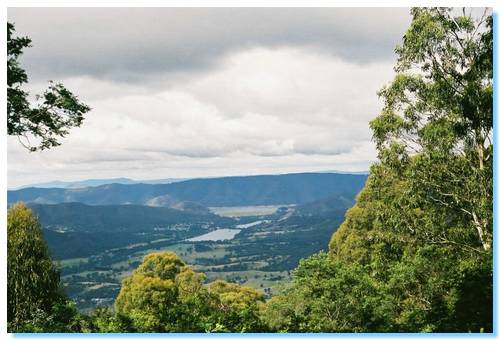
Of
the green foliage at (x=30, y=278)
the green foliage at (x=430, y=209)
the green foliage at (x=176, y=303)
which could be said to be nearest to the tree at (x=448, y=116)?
the green foliage at (x=430, y=209)

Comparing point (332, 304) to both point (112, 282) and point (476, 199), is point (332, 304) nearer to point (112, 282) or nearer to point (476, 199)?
point (476, 199)

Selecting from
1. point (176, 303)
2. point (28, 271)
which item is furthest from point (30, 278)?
point (176, 303)

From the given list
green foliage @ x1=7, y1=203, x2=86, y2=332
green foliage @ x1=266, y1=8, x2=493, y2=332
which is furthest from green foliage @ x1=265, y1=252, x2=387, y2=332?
green foliage @ x1=7, y1=203, x2=86, y2=332

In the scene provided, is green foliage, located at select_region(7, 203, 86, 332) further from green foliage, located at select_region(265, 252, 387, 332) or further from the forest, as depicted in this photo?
green foliage, located at select_region(265, 252, 387, 332)

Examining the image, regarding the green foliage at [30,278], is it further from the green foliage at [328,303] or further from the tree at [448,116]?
the tree at [448,116]

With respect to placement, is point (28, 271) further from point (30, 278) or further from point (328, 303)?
point (328, 303)
